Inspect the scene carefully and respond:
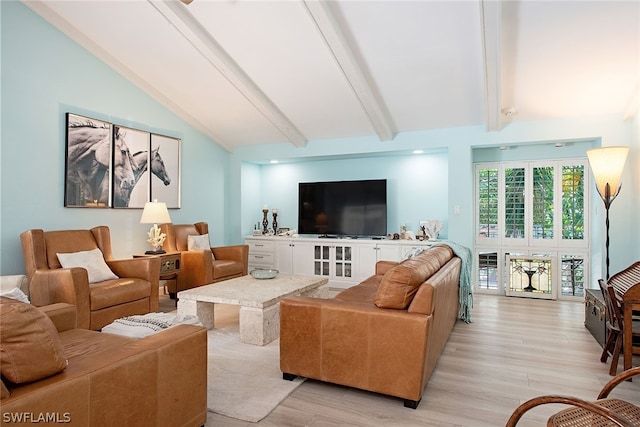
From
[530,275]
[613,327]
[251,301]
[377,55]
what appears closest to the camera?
[613,327]

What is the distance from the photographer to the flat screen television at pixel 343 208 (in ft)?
19.4

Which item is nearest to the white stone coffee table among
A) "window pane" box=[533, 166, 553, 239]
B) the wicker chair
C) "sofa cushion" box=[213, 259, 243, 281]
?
"sofa cushion" box=[213, 259, 243, 281]

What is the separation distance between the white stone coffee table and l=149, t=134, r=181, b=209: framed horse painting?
84.1 inches

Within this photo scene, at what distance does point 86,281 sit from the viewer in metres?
3.38

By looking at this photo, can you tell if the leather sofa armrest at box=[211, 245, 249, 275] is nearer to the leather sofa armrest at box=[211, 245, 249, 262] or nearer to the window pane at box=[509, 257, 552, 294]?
A: the leather sofa armrest at box=[211, 245, 249, 262]

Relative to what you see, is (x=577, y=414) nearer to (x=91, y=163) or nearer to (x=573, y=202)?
(x=573, y=202)

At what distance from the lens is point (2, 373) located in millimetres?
1227

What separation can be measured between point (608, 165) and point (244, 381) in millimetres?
3848

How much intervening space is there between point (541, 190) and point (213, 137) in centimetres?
502

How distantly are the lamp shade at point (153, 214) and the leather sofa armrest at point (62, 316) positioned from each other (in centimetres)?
232

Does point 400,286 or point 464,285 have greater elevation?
point 400,286

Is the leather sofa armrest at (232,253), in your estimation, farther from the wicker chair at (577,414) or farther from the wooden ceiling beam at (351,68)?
the wicker chair at (577,414)

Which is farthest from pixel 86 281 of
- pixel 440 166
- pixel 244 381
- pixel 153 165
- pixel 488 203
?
pixel 488 203

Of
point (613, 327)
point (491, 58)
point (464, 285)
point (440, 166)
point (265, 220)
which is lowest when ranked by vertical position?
point (613, 327)
